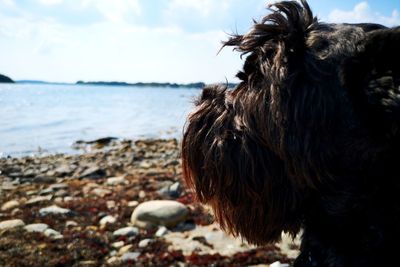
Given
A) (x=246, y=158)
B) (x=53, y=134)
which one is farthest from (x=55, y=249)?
(x=53, y=134)

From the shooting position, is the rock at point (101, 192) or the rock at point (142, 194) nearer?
the rock at point (142, 194)

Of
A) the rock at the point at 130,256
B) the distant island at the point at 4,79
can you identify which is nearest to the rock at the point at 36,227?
the rock at the point at 130,256

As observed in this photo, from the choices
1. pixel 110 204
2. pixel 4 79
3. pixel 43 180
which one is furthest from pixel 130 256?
pixel 4 79

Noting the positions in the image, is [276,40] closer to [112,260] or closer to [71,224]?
[112,260]

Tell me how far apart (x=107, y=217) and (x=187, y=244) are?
2.32 m

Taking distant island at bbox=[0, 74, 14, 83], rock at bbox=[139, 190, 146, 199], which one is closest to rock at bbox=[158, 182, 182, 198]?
rock at bbox=[139, 190, 146, 199]

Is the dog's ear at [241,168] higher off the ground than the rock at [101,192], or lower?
higher

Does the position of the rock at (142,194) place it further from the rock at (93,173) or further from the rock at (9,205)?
the rock at (93,173)

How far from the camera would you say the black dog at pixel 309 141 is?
2.38m

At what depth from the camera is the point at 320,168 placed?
2574 mm

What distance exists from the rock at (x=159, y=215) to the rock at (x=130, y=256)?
4.20 feet

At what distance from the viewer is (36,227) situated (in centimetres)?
837

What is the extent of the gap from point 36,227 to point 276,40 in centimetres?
694

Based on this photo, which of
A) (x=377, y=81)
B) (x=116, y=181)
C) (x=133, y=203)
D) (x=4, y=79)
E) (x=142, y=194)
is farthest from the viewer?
(x=4, y=79)
